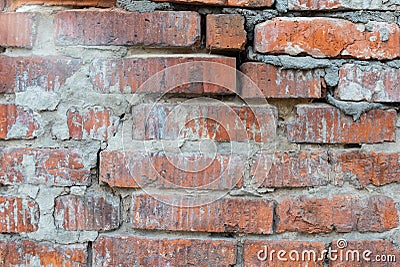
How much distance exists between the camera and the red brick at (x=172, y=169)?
1.00m

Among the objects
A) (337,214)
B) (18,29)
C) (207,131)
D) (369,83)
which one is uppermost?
(18,29)

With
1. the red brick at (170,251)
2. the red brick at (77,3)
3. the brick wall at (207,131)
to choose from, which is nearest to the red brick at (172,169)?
the brick wall at (207,131)

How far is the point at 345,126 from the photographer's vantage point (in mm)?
1006

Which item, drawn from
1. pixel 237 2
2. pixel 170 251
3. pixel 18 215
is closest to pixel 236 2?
pixel 237 2

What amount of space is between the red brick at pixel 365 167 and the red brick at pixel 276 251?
16 centimetres

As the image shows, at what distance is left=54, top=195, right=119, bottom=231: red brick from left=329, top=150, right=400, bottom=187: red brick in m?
0.49

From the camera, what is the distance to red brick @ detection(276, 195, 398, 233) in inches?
39.6

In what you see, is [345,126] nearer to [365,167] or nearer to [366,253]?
[365,167]

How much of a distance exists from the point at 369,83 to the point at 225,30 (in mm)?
329

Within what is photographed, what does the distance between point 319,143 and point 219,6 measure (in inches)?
14.4

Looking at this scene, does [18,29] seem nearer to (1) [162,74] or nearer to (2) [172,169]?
(1) [162,74]

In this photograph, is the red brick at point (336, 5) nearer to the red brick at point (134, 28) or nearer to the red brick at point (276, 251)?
the red brick at point (134, 28)

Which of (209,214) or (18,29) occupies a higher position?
(18,29)

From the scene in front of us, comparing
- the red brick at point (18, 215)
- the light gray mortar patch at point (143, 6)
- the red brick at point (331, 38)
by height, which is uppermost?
the light gray mortar patch at point (143, 6)
